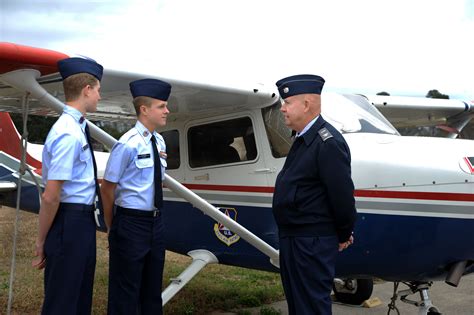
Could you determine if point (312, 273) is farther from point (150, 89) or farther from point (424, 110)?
point (424, 110)

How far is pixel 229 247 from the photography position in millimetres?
5059

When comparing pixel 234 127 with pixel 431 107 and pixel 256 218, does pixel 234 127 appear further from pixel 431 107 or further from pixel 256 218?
pixel 431 107

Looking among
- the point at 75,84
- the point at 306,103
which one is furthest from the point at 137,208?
the point at 306,103

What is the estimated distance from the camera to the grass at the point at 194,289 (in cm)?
594

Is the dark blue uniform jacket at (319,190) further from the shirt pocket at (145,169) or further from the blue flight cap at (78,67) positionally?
the blue flight cap at (78,67)

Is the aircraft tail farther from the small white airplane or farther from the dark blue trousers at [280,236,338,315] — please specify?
the dark blue trousers at [280,236,338,315]

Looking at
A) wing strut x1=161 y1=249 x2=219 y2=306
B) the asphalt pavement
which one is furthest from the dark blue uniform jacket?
the asphalt pavement

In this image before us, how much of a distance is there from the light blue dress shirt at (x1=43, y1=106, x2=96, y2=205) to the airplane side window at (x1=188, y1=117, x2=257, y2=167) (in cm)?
222

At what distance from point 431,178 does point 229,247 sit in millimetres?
2008

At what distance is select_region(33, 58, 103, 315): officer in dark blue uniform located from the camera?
2787mm

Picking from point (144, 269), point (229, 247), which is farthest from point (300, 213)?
point (229, 247)

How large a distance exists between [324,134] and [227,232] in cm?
226

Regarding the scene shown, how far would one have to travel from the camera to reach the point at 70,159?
280cm

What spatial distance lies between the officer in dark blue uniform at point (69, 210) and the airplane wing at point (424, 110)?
4.58 meters
